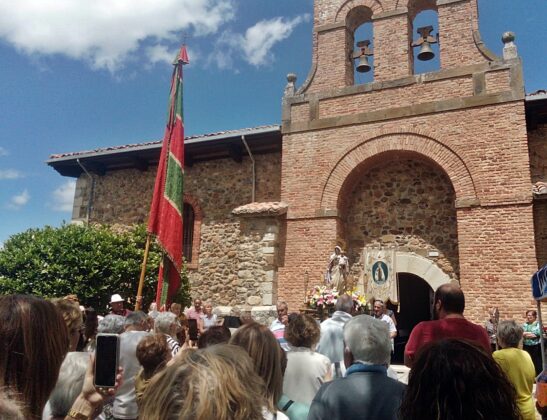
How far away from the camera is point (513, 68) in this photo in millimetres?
9922

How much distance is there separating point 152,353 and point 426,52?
986 centimetres

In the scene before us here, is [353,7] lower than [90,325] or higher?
higher

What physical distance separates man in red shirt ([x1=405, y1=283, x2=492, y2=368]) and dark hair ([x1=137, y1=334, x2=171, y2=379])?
1769 mm

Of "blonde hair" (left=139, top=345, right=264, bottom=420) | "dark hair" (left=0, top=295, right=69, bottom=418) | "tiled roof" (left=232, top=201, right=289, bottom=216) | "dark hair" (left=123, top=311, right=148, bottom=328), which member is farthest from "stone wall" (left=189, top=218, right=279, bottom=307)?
"blonde hair" (left=139, top=345, right=264, bottom=420)

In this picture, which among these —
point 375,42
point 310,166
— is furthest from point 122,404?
point 375,42

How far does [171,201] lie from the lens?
10945mm

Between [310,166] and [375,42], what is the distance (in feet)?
11.3

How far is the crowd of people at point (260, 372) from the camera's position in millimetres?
1235

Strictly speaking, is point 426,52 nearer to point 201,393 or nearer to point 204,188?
point 204,188

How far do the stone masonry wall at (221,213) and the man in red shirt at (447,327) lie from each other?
774 centimetres

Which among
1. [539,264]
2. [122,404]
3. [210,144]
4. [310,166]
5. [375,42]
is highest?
[375,42]

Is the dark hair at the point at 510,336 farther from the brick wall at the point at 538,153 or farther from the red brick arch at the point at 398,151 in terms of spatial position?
the brick wall at the point at 538,153

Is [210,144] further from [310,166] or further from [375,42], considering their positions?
[375,42]

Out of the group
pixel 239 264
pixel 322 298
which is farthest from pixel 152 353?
pixel 239 264
